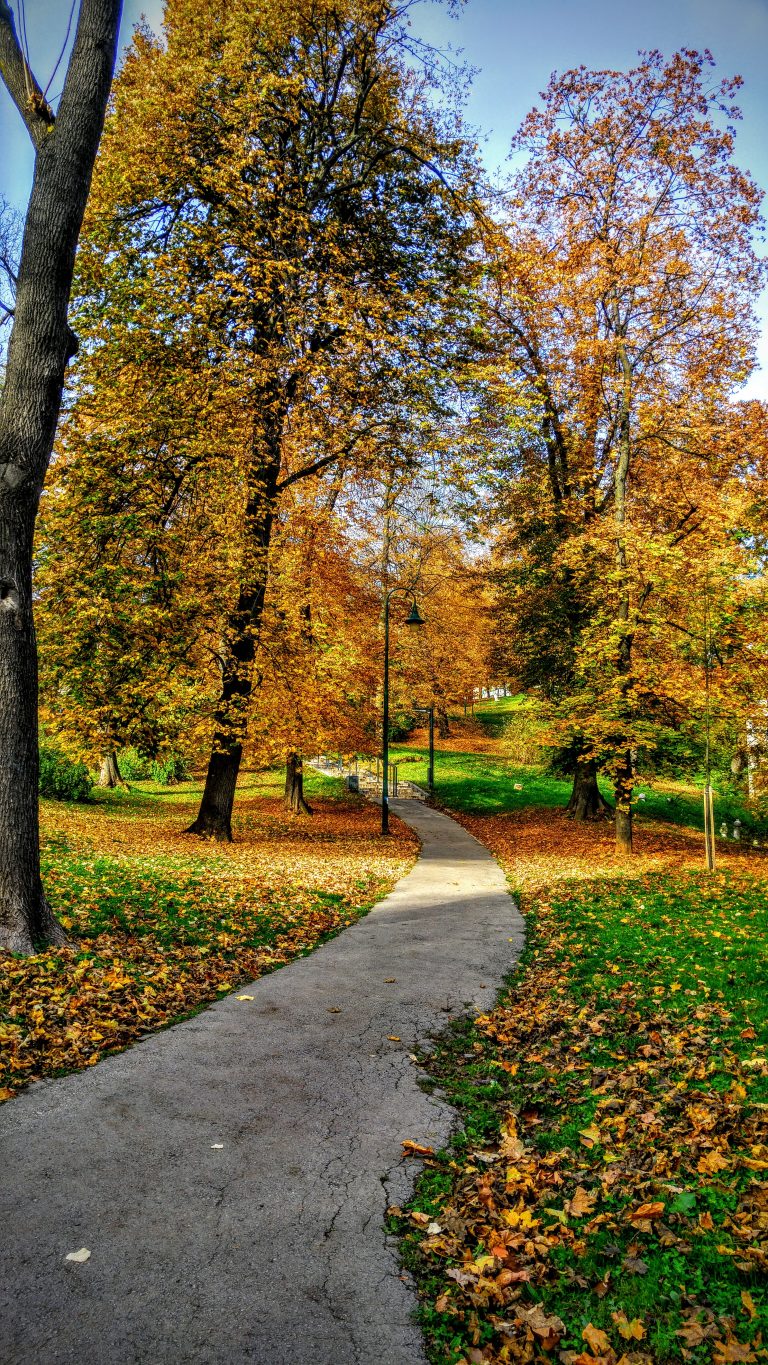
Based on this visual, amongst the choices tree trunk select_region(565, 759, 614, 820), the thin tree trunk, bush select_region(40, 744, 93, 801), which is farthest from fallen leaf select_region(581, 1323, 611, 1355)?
bush select_region(40, 744, 93, 801)

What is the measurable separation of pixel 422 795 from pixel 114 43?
97.3ft

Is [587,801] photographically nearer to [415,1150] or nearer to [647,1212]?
[415,1150]

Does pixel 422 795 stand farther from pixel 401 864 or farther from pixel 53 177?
pixel 53 177

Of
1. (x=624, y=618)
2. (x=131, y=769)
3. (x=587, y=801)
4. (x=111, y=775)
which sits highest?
(x=624, y=618)

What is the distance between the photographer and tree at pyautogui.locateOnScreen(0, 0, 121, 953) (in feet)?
19.1

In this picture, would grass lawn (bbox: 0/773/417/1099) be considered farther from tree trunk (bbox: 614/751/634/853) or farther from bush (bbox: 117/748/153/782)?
bush (bbox: 117/748/153/782)

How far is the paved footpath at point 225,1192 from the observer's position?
2.50 meters

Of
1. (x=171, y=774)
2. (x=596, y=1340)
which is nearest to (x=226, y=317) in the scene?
(x=596, y=1340)

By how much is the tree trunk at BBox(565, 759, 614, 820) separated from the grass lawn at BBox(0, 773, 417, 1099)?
7.12 metres

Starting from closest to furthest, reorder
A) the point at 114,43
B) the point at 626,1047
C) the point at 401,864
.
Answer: the point at 626,1047, the point at 114,43, the point at 401,864

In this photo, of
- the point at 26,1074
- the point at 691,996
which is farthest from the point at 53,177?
the point at 691,996

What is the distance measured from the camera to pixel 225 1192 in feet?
10.8

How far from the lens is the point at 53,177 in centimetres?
615

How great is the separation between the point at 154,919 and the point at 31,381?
18.5 feet
